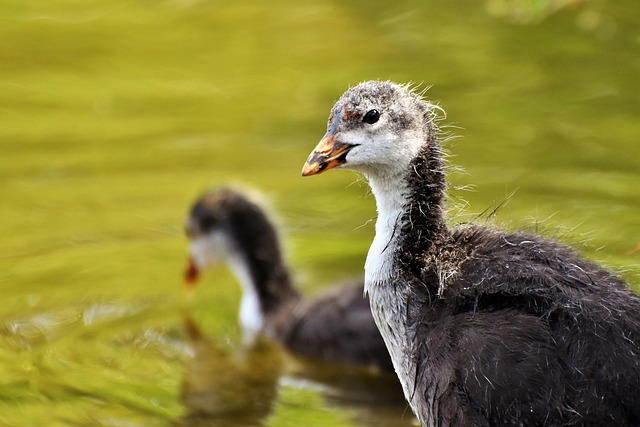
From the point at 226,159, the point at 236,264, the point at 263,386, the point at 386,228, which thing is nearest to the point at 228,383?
the point at 263,386

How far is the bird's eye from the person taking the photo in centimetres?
629

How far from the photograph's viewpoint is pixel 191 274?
9492 mm

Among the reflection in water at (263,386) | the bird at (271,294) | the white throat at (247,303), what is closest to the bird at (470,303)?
the reflection in water at (263,386)

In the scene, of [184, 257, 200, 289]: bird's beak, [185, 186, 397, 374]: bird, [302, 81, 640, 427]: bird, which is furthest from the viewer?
[184, 257, 200, 289]: bird's beak

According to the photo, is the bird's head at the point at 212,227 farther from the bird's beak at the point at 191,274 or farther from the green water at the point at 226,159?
the green water at the point at 226,159

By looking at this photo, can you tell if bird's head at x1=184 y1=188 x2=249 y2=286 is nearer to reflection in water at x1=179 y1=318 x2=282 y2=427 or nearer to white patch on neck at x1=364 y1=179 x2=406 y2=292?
reflection in water at x1=179 y1=318 x2=282 y2=427

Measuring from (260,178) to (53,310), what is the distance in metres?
2.42

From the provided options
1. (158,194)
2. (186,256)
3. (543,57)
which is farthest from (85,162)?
(543,57)

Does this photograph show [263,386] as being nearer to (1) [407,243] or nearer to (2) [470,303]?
(1) [407,243]

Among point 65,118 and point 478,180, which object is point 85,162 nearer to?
point 65,118

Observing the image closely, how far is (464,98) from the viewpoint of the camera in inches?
456

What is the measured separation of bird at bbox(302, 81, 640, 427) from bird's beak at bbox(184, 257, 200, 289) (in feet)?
10.8

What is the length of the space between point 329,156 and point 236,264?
143 inches

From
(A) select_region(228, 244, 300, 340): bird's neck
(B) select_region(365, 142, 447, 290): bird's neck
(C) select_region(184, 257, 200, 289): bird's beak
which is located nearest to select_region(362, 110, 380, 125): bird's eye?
(B) select_region(365, 142, 447, 290): bird's neck
